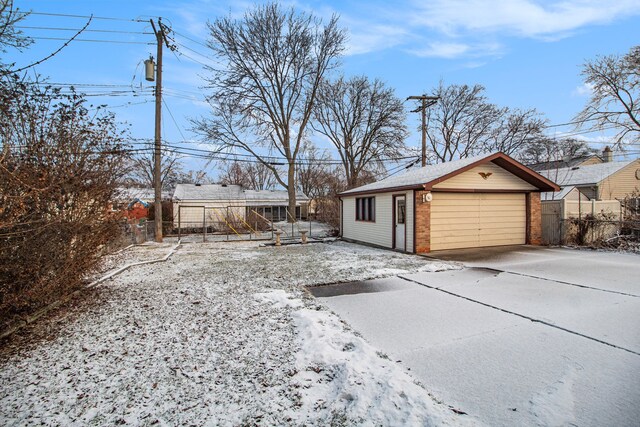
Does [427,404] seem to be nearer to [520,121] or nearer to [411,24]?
[411,24]

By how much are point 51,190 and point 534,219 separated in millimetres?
13761

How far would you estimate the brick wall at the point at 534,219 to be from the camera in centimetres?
1182

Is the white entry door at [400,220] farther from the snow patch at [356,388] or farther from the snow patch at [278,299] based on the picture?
the snow patch at [356,388]

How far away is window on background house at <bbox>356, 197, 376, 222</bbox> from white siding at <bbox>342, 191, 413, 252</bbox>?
0.19m

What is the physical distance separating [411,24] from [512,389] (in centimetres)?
1068

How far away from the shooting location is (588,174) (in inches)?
886

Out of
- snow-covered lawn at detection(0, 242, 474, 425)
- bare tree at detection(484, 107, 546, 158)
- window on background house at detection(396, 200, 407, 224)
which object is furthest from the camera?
bare tree at detection(484, 107, 546, 158)

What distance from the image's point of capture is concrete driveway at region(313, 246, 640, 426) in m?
2.46

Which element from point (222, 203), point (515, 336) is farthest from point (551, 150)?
point (515, 336)

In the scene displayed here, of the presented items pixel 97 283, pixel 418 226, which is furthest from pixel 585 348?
pixel 97 283

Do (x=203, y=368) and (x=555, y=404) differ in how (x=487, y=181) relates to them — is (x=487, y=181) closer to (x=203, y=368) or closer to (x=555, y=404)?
(x=555, y=404)

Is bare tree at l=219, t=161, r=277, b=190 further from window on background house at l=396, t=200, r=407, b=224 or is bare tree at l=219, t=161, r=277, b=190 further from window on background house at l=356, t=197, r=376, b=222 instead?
window on background house at l=396, t=200, r=407, b=224

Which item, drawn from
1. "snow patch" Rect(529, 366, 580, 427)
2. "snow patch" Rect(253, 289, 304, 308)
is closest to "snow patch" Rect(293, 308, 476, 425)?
"snow patch" Rect(529, 366, 580, 427)

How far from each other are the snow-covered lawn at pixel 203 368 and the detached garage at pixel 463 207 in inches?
245
